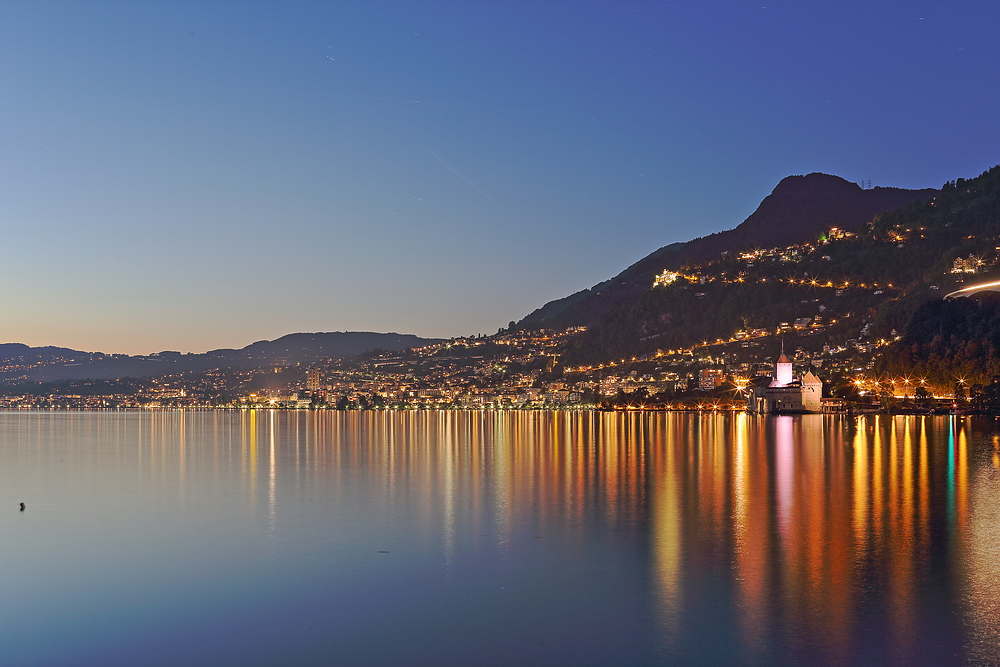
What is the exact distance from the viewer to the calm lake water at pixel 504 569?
9875 millimetres

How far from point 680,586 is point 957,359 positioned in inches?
3556

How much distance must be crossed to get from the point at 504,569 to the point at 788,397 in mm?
108148

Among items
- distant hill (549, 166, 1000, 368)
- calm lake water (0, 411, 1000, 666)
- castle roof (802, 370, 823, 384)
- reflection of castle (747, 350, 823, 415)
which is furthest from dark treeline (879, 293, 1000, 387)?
calm lake water (0, 411, 1000, 666)

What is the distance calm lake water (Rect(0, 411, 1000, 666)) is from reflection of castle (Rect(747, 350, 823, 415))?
3403 inches

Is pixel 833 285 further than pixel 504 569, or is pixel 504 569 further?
pixel 833 285

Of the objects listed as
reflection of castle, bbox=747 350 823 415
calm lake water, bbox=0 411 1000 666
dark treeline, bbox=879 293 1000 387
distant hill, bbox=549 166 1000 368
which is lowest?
reflection of castle, bbox=747 350 823 415

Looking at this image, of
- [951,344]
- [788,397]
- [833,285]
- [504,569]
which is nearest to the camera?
[504,569]

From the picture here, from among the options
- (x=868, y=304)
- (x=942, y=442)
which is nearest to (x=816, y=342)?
(x=868, y=304)

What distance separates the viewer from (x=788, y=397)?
116m

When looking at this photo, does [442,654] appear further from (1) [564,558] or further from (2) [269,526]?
(2) [269,526]

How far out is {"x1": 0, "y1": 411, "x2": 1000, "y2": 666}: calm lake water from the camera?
389 inches

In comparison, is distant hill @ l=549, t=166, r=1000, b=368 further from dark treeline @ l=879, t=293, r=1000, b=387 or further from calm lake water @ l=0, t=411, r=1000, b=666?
calm lake water @ l=0, t=411, r=1000, b=666

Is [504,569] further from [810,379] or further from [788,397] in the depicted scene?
[810,379]

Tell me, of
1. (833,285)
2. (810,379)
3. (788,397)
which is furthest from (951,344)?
(833,285)
